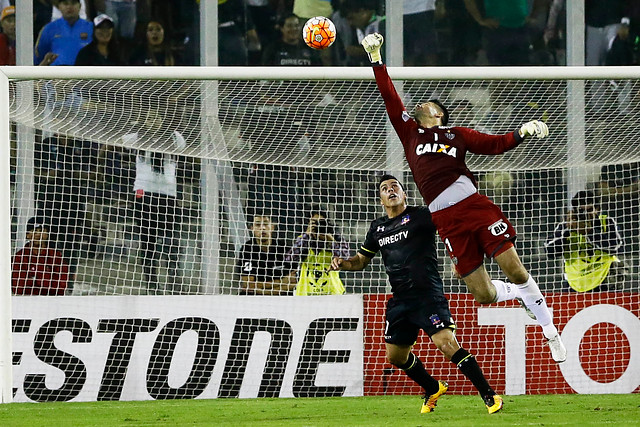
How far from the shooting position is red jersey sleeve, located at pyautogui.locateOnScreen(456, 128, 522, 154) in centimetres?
756

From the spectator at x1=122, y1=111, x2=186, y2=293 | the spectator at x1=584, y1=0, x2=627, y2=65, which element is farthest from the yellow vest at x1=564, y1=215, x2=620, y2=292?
the spectator at x1=122, y1=111, x2=186, y2=293

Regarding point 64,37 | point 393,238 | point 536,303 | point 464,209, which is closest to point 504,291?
point 536,303

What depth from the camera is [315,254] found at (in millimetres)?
10766

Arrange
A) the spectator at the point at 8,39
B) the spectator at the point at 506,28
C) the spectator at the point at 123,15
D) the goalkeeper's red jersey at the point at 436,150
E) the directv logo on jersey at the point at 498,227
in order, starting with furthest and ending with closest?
the spectator at the point at 506,28
the spectator at the point at 123,15
the spectator at the point at 8,39
the goalkeeper's red jersey at the point at 436,150
the directv logo on jersey at the point at 498,227

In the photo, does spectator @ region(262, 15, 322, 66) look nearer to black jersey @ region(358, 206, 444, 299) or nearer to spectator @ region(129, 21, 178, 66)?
spectator @ region(129, 21, 178, 66)

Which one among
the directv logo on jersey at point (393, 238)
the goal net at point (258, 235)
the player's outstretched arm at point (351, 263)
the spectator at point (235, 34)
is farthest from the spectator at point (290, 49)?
the directv logo on jersey at point (393, 238)

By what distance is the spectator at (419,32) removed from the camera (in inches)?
528

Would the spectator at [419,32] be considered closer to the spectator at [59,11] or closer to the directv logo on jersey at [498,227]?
the spectator at [59,11]

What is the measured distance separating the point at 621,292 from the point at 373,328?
8.42 feet

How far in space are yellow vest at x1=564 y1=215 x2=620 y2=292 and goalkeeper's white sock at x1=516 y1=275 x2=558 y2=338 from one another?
2778 millimetres

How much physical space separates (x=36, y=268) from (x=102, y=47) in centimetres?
381

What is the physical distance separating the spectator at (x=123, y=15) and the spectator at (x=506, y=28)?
14.3 ft

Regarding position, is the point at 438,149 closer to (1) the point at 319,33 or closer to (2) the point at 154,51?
(1) the point at 319,33

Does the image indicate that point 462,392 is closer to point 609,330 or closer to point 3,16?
point 609,330
